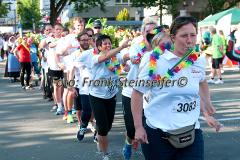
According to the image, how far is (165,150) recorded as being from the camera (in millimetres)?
3477

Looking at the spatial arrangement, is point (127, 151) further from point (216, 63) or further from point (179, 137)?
point (216, 63)

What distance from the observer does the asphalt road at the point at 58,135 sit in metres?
6.21

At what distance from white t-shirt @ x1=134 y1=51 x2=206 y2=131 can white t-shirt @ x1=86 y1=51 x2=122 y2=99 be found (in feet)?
7.00

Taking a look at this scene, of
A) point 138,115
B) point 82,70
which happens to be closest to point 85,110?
point 82,70

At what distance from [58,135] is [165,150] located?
→ 431 centimetres

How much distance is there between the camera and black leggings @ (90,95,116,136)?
5.55 meters

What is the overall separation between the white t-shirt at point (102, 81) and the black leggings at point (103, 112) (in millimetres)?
64

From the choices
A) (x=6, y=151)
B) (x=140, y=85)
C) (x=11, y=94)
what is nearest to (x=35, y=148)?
(x=6, y=151)

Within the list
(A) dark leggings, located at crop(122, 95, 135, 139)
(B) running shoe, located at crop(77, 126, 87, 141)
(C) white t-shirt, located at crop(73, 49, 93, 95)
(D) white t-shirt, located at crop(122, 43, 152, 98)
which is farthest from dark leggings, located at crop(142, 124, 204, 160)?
(B) running shoe, located at crop(77, 126, 87, 141)

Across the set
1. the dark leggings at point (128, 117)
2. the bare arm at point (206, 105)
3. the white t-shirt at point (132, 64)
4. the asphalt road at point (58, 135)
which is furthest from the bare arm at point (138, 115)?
the asphalt road at point (58, 135)

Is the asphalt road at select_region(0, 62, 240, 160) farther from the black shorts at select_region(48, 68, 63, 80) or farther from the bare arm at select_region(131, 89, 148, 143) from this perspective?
the bare arm at select_region(131, 89, 148, 143)

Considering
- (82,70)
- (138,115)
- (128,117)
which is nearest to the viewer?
(138,115)

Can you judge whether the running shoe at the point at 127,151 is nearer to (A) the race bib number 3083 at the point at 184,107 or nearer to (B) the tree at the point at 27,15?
(A) the race bib number 3083 at the point at 184,107

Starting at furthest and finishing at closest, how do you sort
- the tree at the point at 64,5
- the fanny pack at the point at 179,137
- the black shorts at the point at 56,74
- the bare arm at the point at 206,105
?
the tree at the point at 64,5 < the black shorts at the point at 56,74 < the bare arm at the point at 206,105 < the fanny pack at the point at 179,137
